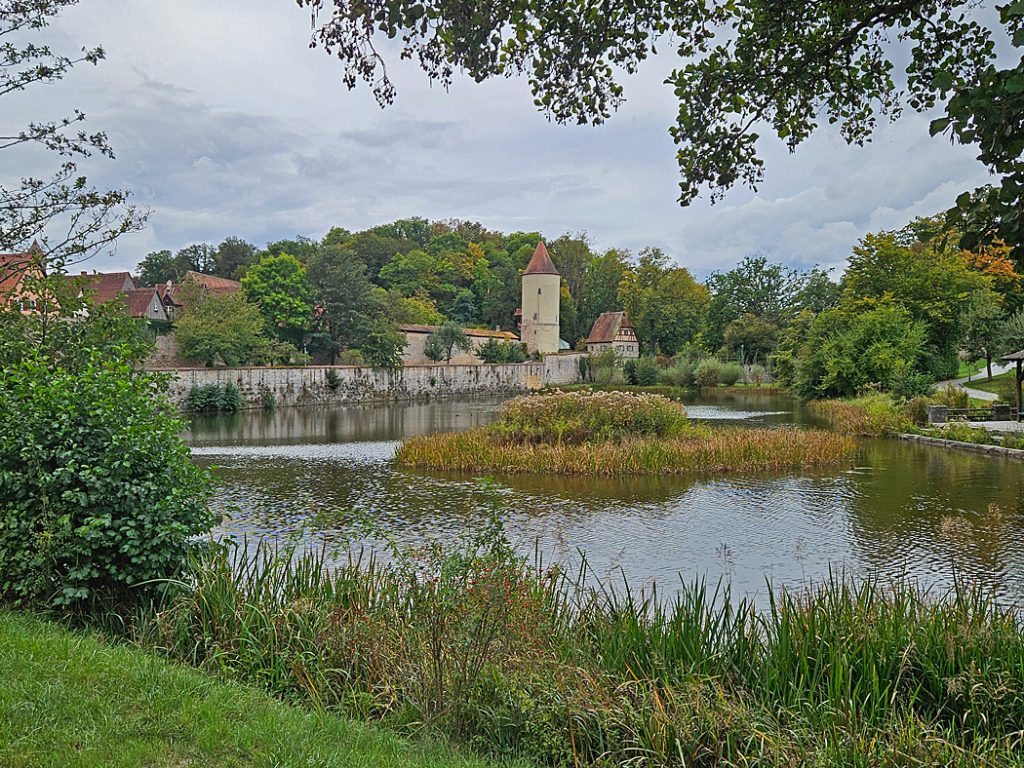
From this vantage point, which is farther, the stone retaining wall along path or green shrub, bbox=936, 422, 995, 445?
green shrub, bbox=936, 422, 995, 445

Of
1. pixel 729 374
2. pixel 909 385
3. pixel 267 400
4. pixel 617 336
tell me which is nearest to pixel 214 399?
pixel 267 400

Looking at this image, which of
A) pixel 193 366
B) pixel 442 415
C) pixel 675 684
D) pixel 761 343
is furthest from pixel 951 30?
pixel 761 343

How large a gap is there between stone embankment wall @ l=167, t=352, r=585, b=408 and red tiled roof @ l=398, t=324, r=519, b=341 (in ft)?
14.4

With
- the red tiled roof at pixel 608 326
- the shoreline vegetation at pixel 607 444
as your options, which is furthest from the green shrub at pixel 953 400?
the red tiled roof at pixel 608 326

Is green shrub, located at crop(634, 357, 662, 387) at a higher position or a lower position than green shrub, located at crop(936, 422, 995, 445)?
higher

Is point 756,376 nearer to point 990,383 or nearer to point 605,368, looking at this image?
point 605,368

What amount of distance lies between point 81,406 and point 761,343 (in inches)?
2204

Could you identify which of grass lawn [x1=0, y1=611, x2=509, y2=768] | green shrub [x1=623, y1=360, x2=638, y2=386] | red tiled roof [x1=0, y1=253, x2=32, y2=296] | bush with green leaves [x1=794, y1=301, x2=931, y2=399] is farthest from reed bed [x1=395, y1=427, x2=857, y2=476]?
green shrub [x1=623, y1=360, x2=638, y2=386]

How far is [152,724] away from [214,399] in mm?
36181

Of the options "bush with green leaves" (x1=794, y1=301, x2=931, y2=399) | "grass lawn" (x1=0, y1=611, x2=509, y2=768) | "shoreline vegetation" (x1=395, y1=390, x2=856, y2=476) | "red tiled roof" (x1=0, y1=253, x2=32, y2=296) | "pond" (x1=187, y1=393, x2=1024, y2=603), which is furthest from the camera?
"bush with green leaves" (x1=794, y1=301, x2=931, y2=399)

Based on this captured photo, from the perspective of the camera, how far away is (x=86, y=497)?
18.3 ft

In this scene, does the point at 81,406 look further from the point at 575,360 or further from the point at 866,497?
the point at 575,360

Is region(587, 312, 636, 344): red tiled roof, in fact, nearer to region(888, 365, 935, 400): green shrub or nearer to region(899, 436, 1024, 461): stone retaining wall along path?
region(888, 365, 935, 400): green shrub

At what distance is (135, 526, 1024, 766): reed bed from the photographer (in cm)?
407
